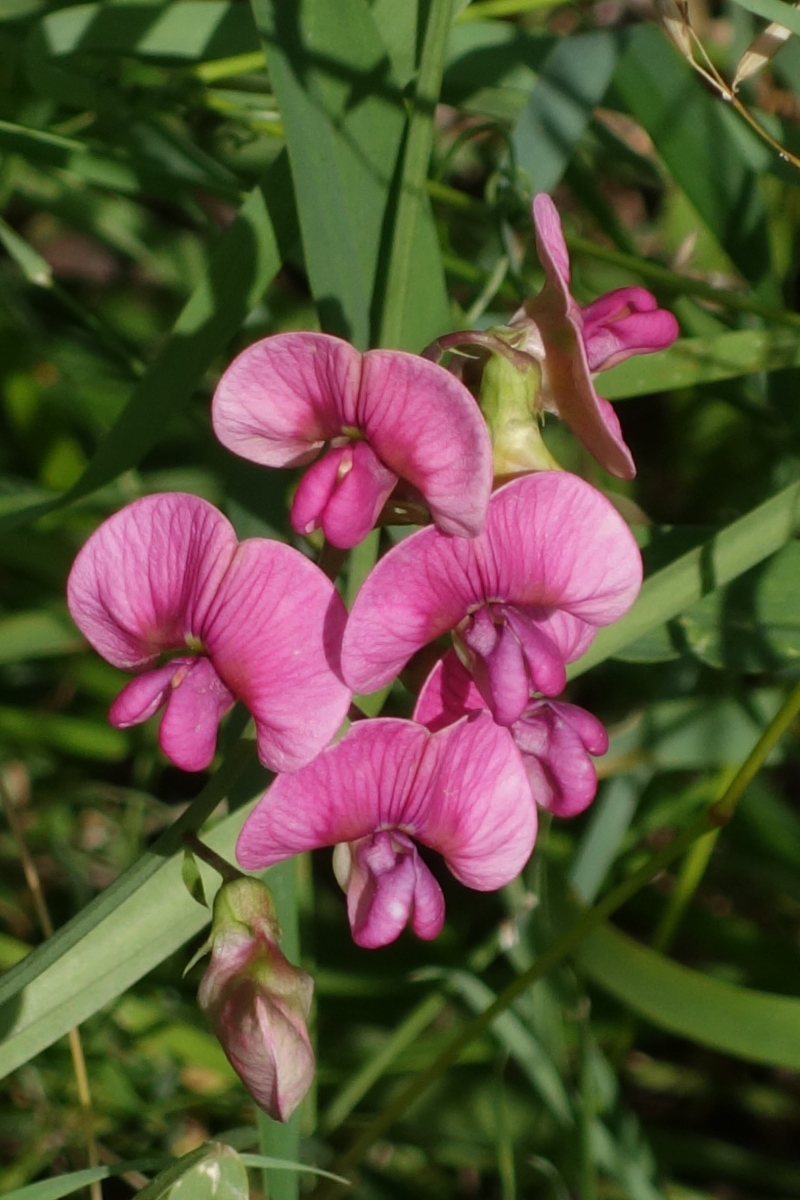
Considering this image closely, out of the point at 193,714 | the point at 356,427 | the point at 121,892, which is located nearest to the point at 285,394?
the point at 356,427

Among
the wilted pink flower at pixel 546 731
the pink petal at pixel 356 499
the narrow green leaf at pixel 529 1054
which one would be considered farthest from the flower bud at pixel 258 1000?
the narrow green leaf at pixel 529 1054

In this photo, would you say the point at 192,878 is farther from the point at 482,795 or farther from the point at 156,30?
the point at 156,30

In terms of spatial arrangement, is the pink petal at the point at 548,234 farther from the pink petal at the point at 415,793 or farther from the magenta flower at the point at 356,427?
the pink petal at the point at 415,793

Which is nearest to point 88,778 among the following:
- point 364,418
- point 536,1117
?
point 536,1117

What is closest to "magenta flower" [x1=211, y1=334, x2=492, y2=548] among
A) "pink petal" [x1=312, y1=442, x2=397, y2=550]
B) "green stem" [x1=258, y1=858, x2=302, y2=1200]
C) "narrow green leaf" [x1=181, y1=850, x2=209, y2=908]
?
"pink petal" [x1=312, y1=442, x2=397, y2=550]

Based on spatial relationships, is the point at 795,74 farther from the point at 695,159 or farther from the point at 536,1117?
the point at 536,1117

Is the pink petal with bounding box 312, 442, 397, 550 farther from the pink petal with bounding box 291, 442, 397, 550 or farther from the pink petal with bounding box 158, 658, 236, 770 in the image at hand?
the pink petal with bounding box 158, 658, 236, 770
